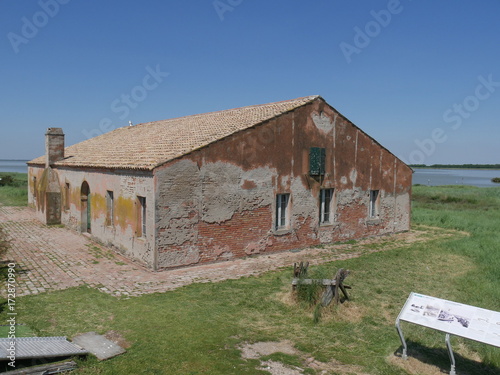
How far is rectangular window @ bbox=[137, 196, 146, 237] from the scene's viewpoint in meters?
12.8

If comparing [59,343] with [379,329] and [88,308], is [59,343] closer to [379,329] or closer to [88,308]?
[88,308]

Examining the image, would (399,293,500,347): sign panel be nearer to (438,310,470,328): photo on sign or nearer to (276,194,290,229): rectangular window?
(438,310,470,328): photo on sign

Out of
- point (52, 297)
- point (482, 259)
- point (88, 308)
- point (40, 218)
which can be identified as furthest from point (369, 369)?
point (40, 218)

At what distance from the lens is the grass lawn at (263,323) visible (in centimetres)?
659

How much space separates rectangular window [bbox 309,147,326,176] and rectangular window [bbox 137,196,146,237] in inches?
257

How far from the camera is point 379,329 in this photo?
820 centimetres

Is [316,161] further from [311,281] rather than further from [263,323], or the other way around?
[263,323]

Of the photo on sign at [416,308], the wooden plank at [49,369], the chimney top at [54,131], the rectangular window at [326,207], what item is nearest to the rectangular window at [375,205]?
the rectangular window at [326,207]

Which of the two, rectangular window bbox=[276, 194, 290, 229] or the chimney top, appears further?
the chimney top

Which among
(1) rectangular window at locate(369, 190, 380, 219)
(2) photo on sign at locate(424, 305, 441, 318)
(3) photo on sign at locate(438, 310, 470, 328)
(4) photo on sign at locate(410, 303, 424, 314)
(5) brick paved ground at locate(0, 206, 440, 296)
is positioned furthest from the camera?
(1) rectangular window at locate(369, 190, 380, 219)

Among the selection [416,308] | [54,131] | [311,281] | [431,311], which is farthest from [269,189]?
[54,131]

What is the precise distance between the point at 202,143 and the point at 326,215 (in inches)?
261

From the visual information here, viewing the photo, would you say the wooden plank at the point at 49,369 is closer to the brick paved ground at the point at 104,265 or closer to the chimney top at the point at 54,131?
the brick paved ground at the point at 104,265

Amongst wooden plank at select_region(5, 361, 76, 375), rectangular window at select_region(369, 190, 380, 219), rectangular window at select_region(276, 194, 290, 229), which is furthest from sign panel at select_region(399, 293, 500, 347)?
rectangular window at select_region(369, 190, 380, 219)
